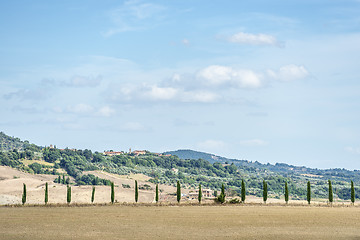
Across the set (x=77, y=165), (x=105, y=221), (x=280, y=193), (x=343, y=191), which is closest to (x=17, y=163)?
(x=77, y=165)

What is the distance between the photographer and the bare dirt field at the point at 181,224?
131 feet

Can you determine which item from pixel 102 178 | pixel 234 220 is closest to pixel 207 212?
pixel 234 220

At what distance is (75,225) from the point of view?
46.9m

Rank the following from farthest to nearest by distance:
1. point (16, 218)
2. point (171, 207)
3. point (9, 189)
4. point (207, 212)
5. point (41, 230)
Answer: point (9, 189) → point (171, 207) → point (207, 212) → point (16, 218) → point (41, 230)

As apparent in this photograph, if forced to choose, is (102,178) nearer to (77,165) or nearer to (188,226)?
(77,165)

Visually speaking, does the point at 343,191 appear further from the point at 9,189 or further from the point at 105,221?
the point at 105,221

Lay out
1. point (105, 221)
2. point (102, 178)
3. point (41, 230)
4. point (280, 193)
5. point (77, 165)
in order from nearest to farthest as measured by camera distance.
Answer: point (41, 230) → point (105, 221) → point (102, 178) → point (280, 193) → point (77, 165)

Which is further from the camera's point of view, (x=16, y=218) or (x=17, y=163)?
(x=17, y=163)

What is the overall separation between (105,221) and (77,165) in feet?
499

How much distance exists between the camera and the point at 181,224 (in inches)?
1863

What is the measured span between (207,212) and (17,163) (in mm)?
132172

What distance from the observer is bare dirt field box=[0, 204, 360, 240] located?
4006cm

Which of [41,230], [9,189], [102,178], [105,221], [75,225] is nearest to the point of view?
[41,230]

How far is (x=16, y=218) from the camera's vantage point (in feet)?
177
